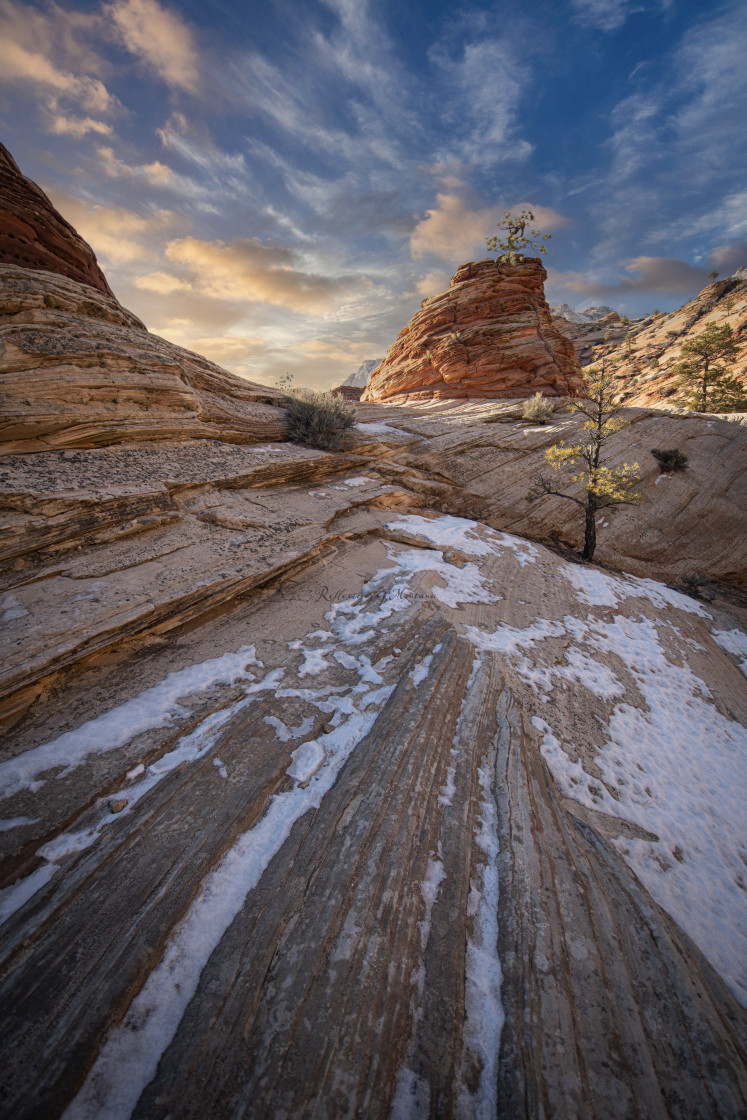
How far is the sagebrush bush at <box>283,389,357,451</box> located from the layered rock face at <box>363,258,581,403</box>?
44.2ft

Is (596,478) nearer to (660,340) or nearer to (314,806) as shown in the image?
(314,806)

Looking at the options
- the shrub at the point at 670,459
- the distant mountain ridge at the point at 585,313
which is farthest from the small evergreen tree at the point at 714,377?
the distant mountain ridge at the point at 585,313

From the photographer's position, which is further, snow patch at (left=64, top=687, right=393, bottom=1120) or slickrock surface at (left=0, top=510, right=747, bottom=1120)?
slickrock surface at (left=0, top=510, right=747, bottom=1120)

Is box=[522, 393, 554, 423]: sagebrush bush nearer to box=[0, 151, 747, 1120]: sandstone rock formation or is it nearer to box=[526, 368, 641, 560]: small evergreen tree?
box=[526, 368, 641, 560]: small evergreen tree

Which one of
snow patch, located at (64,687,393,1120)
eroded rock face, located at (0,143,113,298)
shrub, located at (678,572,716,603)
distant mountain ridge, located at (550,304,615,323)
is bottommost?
snow patch, located at (64,687,393,1120)

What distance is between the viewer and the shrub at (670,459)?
1377 cm

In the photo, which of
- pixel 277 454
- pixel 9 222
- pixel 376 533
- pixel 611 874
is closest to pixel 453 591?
pixel 376 533

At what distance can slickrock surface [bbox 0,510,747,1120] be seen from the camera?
2.31 m

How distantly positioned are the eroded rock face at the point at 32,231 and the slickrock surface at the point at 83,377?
1.93m

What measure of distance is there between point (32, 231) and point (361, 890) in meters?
16.3

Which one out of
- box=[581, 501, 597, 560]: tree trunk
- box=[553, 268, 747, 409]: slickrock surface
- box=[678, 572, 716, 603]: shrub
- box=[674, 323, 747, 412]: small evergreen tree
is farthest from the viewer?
box=[553, 268, 747, 409]: slickrock surface

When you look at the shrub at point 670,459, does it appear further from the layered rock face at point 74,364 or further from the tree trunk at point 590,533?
the layered rock face at point 74,364

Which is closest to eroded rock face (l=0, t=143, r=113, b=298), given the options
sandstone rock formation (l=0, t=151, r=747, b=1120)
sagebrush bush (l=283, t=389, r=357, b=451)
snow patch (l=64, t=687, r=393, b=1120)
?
sandstone rock formation (l=0, t=151, r=747, b=1120)

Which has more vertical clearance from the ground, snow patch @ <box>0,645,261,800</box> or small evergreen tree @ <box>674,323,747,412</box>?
small evergreen tree @ <box>674,323,747,412</box>
